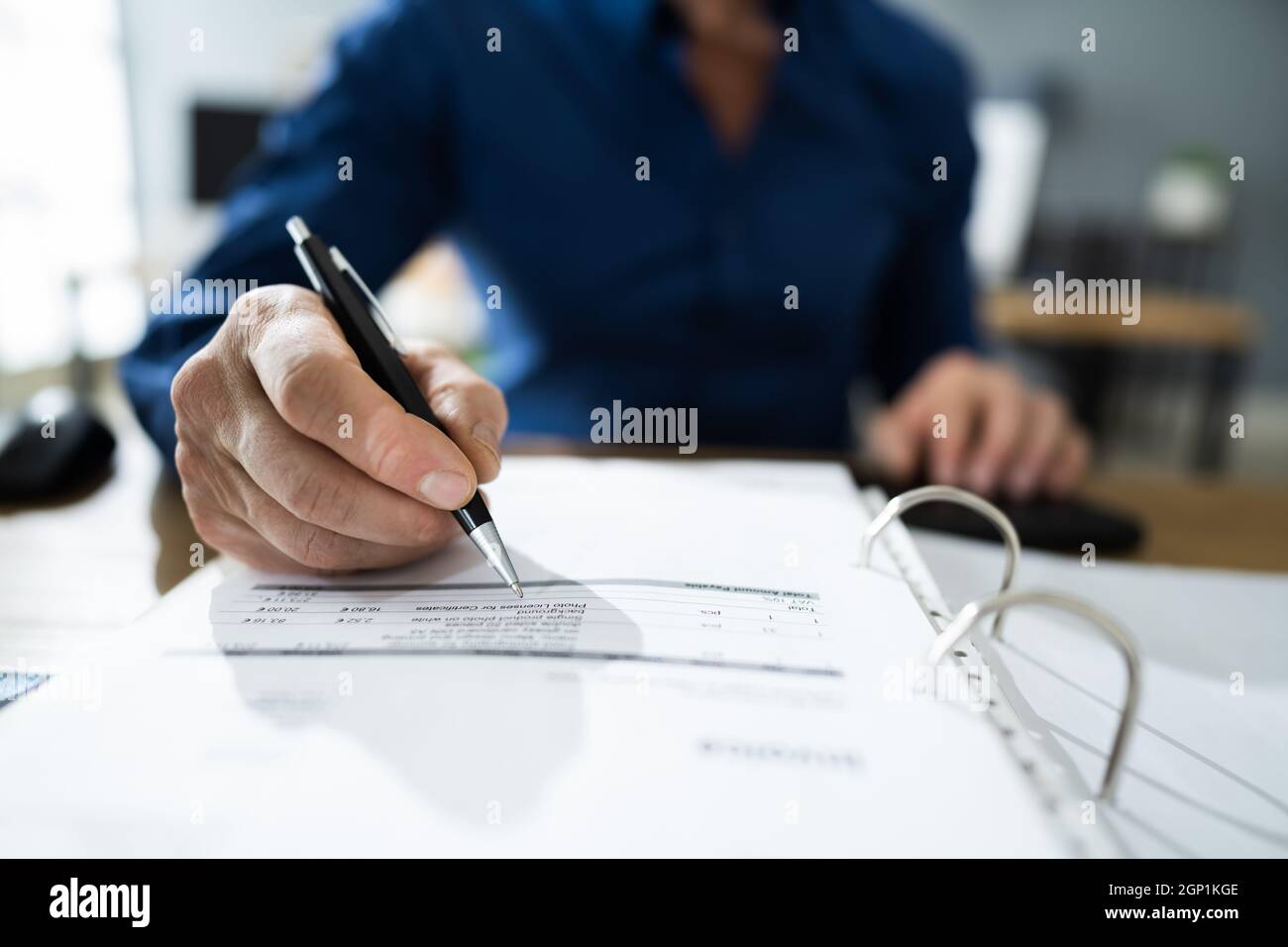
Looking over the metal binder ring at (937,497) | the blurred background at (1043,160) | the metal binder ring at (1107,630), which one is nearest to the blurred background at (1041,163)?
the blurred background at (1043,160)

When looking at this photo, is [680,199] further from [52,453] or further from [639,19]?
[52,453]

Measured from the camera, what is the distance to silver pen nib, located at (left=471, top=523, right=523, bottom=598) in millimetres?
313

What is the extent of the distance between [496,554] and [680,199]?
1.81ft

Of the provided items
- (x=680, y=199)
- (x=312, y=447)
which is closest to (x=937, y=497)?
(x=312, y=447)

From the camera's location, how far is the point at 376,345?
34 centimetres

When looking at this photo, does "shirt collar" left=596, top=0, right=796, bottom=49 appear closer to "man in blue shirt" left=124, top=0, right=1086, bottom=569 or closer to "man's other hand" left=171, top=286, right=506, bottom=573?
"man in blue shirt" left=124, top=0, right=1086, bottom=569

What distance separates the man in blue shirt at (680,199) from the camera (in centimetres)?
70

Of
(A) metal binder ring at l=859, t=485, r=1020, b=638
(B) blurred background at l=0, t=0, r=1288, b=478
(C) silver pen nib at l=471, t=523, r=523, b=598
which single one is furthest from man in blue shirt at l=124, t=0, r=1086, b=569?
(B) blurred background at l=0, t=0, r=1288, b=478

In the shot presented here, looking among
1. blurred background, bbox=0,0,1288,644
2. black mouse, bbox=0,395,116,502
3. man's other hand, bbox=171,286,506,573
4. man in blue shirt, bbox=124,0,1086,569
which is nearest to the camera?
man's other hand, bbox=171,286,506,573

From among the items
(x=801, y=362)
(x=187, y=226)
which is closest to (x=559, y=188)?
(x=801, y=362)

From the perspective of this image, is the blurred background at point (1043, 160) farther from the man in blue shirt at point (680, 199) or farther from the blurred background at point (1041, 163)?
the man in blue shirt at point (680, 199)

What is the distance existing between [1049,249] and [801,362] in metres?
3.26

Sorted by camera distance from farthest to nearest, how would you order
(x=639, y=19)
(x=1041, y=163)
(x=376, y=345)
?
(x=1041, y=163)
(x=639, y=19)
(x=376, y=345)

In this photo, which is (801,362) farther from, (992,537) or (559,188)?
(992,537)
